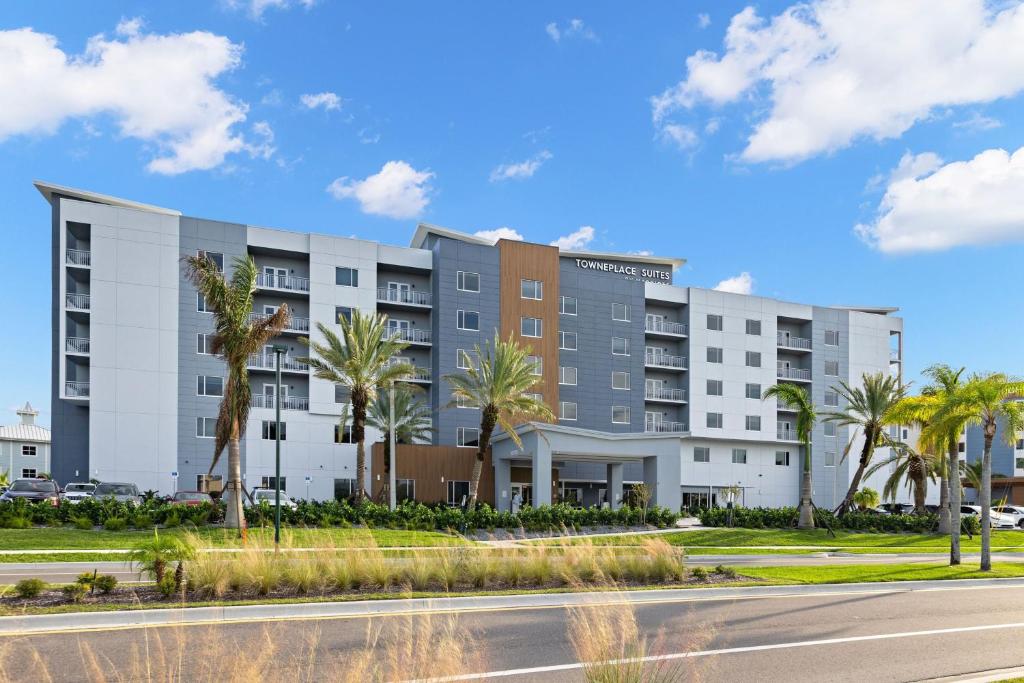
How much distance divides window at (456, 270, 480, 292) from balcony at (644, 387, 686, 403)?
1709 cm

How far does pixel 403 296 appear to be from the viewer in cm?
6069

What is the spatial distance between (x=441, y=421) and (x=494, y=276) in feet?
36.6

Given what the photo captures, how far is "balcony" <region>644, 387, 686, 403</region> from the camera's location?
68.0m

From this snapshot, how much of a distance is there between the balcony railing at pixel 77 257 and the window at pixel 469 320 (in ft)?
78.0

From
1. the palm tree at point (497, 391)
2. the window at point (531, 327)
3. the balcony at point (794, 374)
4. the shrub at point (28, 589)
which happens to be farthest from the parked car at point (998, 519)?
the shrub at point (28, 589)

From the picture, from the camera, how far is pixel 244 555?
14.7 meters

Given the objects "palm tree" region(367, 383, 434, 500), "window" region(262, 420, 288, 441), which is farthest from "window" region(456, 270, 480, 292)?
"window" region(262, 420, 288, 441)

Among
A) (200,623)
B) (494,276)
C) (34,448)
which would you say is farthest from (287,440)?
(34,448)

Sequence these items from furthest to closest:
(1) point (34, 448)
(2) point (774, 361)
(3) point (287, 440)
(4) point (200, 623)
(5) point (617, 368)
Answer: (1) point (34, 448)
(2) point (774, 361)
(5) point (617, 368)
(3) point (287, 440)
(4) point (200, 623)

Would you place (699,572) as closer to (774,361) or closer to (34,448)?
(774,361)

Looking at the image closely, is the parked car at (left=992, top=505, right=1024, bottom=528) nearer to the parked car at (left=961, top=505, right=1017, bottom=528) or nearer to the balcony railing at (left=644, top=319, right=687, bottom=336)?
the parked car at (left=961, top=505, right=1017, bottom=528)

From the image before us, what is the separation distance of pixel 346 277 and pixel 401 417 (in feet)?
37.3

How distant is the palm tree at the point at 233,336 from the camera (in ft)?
98.2

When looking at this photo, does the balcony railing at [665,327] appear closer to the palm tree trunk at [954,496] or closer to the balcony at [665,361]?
the balcony at [665,361]
